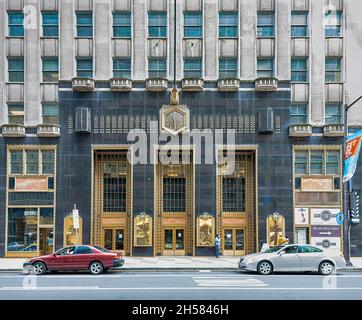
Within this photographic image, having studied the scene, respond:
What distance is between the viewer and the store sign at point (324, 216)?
30922mm

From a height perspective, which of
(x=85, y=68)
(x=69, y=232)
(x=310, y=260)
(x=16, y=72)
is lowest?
(x=310, y=260)

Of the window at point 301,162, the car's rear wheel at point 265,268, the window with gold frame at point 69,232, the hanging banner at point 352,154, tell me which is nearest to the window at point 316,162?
the window at point 301,162

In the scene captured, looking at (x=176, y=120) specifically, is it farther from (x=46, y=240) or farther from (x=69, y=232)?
(x=46, y=240)

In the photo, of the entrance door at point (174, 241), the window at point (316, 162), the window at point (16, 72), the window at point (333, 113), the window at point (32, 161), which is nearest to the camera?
the window at point (32, 161)

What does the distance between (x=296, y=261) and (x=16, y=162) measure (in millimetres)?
19285

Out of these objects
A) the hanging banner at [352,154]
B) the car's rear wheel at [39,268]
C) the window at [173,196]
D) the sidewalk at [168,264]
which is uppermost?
the hanging banner at [352,154]

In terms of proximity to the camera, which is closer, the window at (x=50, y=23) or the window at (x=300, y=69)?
the window at (x=50, y=23)

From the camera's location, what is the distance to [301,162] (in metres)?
31.7

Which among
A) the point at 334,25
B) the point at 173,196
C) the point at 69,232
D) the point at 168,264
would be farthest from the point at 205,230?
the point at 334,25

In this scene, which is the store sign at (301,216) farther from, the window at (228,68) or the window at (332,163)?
the window at (228,68)

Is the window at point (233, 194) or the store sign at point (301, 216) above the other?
the window at point (233, 194)

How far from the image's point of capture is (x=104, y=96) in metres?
31.6

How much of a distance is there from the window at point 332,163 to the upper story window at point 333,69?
16.4ft

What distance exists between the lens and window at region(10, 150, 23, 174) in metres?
31.2
